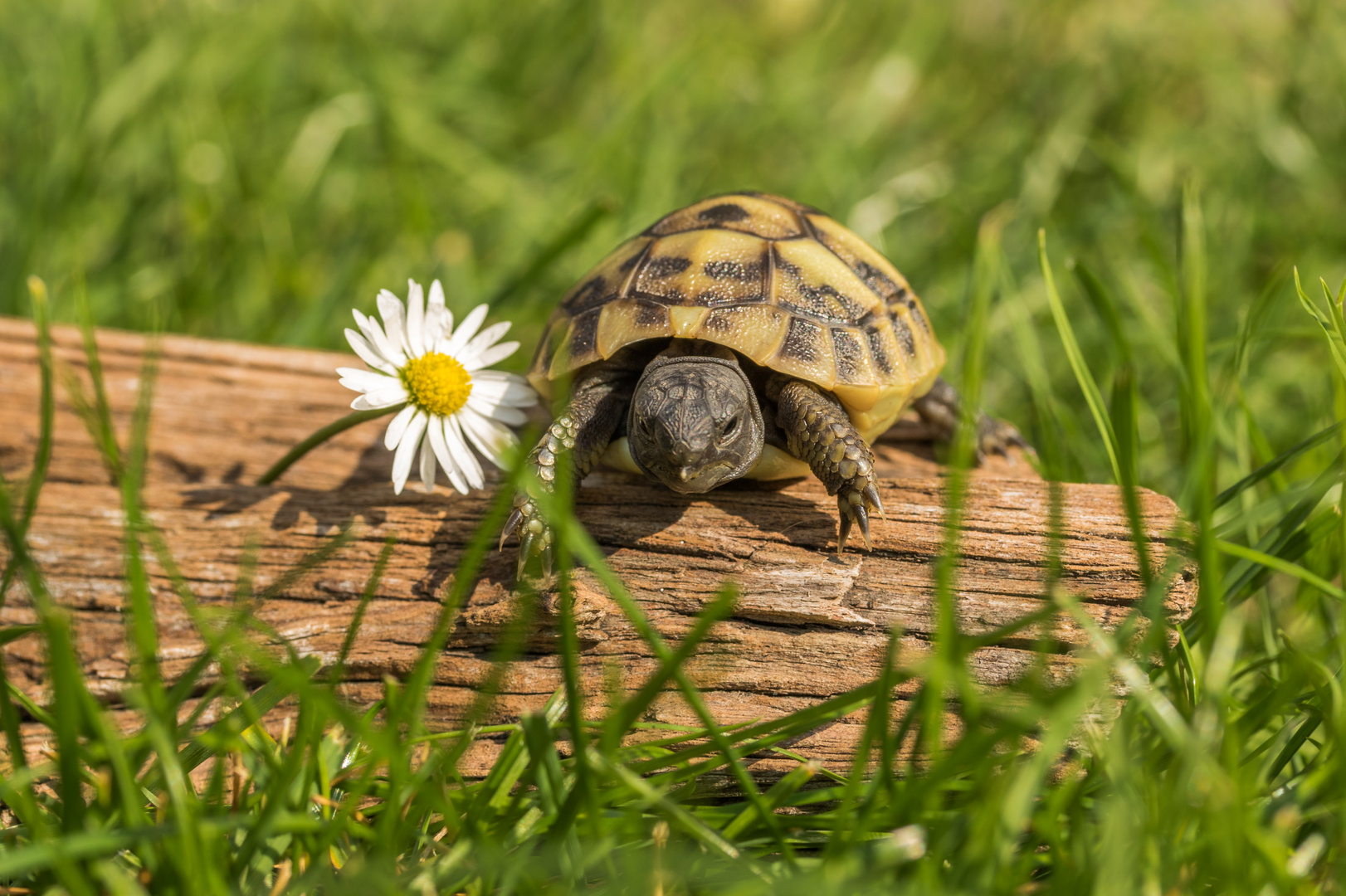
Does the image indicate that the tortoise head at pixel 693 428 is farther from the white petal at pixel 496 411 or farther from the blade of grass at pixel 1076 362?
the blade of grass at pixel 1076 362

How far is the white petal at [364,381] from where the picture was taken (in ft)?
7.58

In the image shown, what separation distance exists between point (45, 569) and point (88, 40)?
3859 millimetres

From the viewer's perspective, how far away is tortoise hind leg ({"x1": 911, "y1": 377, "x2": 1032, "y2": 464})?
3.29 metres

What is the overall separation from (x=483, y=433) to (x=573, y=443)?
0.25 m

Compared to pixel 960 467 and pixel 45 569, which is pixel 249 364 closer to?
pixel 45 569

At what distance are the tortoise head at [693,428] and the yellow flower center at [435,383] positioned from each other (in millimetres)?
470

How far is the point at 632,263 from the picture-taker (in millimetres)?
2818

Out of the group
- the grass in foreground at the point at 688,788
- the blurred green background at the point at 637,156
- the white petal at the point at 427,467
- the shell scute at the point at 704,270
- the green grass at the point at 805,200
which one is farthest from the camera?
the blurred green background at the point at 637,156

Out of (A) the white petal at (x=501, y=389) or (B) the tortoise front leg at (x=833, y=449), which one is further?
(A) the white petal at (x=501, y=389)

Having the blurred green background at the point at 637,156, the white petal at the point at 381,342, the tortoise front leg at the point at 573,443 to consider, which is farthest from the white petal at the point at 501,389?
the blurred green background at the point at 637,156

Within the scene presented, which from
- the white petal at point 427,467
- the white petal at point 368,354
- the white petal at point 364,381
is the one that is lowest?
the white petal at point 427,467

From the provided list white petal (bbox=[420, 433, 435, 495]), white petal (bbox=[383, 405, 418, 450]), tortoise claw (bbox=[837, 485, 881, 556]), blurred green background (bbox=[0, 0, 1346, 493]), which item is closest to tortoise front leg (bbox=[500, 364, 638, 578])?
white petal (bbox=[420, 433, 435, 495])

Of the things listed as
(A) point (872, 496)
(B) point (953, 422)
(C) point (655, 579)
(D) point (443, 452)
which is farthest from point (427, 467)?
(B) point (953, 422)

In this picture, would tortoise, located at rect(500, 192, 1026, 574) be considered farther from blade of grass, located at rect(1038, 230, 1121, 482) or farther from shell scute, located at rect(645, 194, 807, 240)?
blade of grass, located at rect(1038, 230, 1121, 482)
